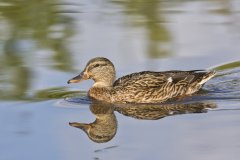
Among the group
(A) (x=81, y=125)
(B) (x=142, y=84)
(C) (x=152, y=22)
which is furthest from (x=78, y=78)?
(C) (x=152, y=22)

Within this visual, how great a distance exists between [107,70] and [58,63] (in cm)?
118

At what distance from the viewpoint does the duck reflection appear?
10586 mm

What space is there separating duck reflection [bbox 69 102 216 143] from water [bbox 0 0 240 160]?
0.05 ft

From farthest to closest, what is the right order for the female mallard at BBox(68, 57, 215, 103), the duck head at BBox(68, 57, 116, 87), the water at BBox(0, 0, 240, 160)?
the duck head at BBox(68, 57, 116, 87)
the female mallard at BBox(68, 57, 215, 103)
the water at BBox(0, 0, 240, 160)

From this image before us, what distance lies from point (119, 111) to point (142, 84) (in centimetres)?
93

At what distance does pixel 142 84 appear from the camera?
42.3 ft

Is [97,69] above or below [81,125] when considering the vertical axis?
above

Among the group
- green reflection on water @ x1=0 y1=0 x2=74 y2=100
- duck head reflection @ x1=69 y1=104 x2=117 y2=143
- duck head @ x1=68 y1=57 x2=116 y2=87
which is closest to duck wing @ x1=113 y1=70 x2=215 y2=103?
duck head @ x1=68 y1=57 x2=116 y2=87

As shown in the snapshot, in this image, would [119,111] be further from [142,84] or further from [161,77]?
[161,77]

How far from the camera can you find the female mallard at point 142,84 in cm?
1281

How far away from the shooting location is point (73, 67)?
13867 mm

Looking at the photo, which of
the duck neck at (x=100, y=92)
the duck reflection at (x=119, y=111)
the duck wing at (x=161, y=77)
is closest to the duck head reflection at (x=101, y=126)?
the duck reflection at (x=119, y=111)

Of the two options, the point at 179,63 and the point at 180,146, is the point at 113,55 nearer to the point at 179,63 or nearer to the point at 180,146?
the point at 179,63

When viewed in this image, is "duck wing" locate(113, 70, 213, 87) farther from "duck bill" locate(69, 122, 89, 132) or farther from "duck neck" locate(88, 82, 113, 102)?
"duck bill" locate(69, 122, 89, 132)
